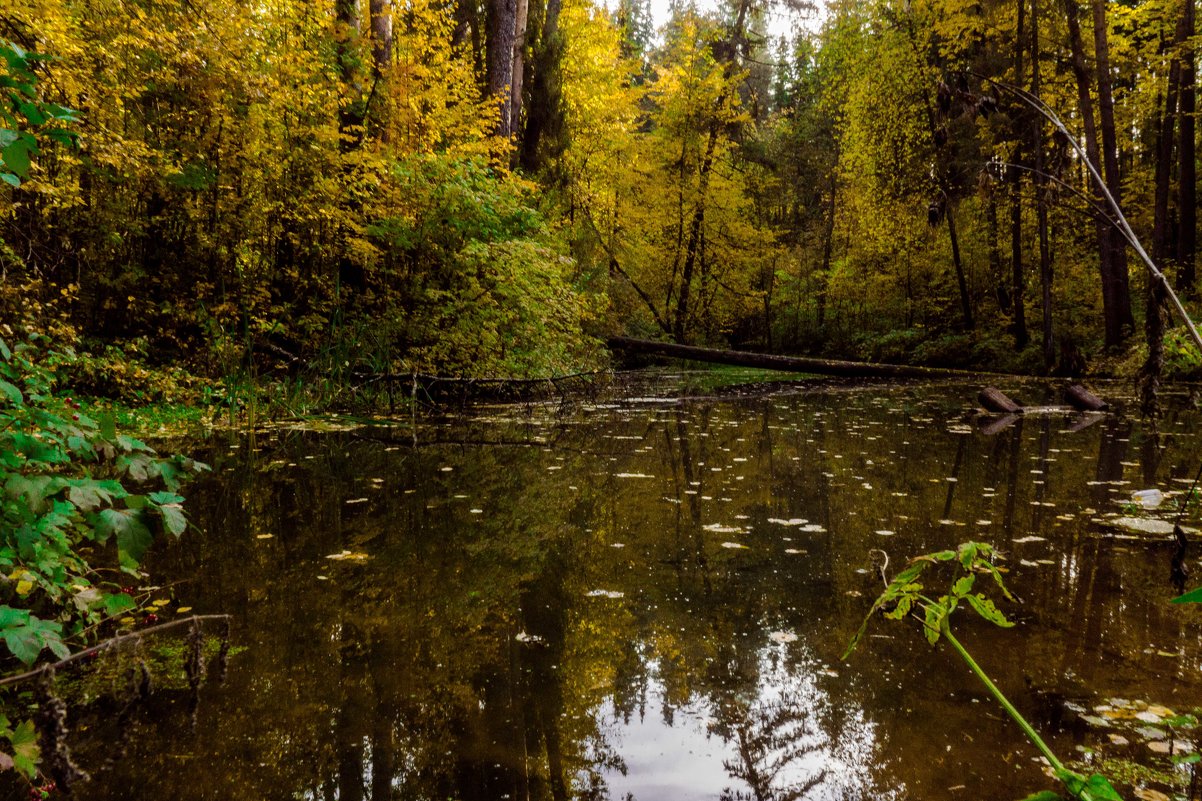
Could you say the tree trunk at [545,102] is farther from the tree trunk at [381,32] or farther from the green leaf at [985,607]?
the green leaf at [985,607]

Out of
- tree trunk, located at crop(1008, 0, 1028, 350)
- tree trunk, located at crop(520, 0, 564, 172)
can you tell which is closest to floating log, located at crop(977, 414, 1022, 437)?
tree trunk, located at crop(1008, 0, 1028, 350)

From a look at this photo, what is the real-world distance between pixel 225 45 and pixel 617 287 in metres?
10.6

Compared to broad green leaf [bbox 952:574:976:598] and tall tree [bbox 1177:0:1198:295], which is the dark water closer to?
broad green leaf [bbox 952:574:976:598]

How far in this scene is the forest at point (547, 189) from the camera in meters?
8.34

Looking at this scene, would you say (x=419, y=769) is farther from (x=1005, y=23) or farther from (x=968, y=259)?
(x=968, y=259)

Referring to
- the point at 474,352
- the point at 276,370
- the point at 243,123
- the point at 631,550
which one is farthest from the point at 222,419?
the point at 631,550

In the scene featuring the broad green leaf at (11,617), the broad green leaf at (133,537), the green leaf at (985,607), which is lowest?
the broad green leaf at (11,617)

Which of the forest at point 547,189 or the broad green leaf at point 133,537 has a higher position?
the forest at point 547,189

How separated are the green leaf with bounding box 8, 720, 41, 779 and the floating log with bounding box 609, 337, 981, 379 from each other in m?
15.8

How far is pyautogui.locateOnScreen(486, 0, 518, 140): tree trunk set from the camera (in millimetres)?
12992

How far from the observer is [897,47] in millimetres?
21031

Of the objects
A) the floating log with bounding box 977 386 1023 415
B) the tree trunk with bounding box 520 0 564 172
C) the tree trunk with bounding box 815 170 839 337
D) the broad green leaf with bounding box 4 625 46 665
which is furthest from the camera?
the tree trunk with bounding box 815 170 839 337

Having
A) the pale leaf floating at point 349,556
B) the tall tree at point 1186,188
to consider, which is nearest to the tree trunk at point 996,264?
the tall tree at point 1186,188

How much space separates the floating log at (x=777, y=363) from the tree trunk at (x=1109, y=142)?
3.41 m
